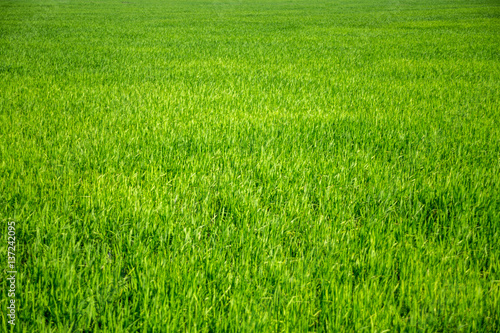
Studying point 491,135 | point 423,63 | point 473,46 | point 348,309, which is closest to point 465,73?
point 423,63

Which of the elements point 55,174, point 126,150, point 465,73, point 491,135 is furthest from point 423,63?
point 55,174

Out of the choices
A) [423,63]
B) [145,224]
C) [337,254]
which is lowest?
[337,254]

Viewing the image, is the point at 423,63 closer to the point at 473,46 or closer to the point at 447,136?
the point at 473,46

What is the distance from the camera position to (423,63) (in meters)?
10.0

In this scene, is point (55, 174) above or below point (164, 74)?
below

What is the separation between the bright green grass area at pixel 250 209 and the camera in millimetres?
1603

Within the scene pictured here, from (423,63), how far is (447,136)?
682cm

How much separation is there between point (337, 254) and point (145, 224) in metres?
1.20

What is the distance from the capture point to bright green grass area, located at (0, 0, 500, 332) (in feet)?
5.26

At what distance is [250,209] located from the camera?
8.31 feet

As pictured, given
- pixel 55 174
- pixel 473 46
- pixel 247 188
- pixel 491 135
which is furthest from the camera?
pixel 473 46

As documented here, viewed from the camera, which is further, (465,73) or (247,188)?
(465,73)

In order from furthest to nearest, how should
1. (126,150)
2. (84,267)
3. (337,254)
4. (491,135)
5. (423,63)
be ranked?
(423,63) → (491,135) → (126,150) → (337,254) → (84,267)

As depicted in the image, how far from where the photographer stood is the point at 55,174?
9.81 ft
